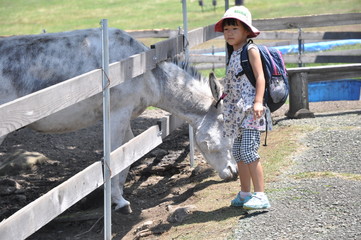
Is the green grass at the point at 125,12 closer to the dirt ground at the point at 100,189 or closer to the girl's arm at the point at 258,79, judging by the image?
the dirt ground at the point at 100,189

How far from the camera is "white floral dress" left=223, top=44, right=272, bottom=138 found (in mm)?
5230

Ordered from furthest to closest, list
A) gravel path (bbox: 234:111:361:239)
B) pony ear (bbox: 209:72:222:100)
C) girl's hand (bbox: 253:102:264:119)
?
1. pony ear (bbox: 209:72:222:100)
2. girl's hand (bbox: 253:102:264:119)
3. gravel path (bbox: 234:111:361:239)

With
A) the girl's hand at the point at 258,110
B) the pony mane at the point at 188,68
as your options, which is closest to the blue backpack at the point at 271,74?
the girl's hand at the point at 258,110

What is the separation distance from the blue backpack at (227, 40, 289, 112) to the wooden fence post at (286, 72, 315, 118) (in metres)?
4.12

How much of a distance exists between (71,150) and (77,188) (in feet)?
14.7

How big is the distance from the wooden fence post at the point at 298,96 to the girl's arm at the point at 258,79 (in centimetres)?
435

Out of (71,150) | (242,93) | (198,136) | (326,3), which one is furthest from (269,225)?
(326,3)

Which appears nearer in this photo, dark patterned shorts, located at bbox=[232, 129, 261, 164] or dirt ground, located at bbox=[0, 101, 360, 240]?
dark patterned shorts, located at bbox=[232, 129, 261, 164]

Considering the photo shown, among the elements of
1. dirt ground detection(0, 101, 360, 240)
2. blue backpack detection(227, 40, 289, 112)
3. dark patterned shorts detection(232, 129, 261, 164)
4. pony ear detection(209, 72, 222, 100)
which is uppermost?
blue backpack detection(227, 40, 289, 112)

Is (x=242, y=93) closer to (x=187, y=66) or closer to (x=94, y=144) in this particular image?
(x=187, y=66)

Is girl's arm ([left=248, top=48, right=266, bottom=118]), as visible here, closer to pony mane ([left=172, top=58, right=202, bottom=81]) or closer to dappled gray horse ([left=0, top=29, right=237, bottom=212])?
dappled gray horse ([left=0, top=29, right=237, bottom=212])

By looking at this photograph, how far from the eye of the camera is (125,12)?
3484cm

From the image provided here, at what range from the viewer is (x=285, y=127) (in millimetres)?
8773

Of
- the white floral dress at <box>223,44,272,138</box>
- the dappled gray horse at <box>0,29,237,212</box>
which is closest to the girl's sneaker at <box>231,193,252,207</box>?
the white floral dress at <box>223,44,272,138</box>
